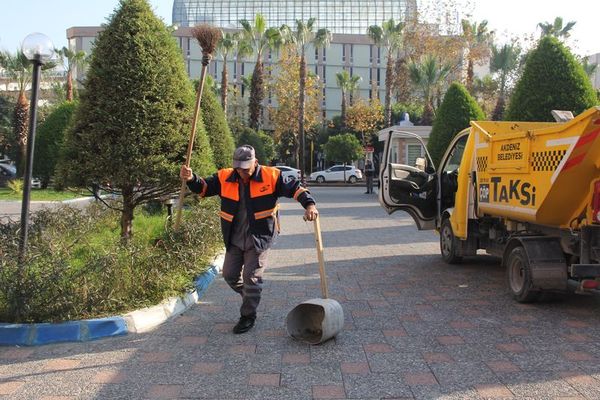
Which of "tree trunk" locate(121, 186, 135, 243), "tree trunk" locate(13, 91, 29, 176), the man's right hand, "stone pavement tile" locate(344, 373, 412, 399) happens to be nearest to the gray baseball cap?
the man's right hand

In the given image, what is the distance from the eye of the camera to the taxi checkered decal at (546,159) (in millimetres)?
5637

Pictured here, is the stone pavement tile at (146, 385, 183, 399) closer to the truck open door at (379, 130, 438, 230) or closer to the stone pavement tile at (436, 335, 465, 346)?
the stone pavement tile at (436, 335, 465, 346)

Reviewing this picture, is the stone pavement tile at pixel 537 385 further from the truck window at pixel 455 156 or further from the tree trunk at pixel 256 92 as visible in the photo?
the tree trunk at pixel 256 92

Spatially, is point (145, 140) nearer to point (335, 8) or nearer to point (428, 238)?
point (428, 238)

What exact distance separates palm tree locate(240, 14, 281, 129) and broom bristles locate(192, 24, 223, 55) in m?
40.8

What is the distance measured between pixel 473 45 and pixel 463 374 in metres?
39.1

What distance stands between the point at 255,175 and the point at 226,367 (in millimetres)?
1739

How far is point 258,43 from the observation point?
161ft

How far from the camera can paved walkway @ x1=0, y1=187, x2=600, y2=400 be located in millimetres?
3986

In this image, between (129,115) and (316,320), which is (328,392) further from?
(129,115)

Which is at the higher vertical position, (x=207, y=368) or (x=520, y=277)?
(x=520, y=277)

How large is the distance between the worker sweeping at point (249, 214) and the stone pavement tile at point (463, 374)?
5.74 feet

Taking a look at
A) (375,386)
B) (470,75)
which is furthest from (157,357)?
(470,75)

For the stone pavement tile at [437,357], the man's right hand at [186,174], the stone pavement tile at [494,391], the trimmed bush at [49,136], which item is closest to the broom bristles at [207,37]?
the man's right hand at [186,174]
